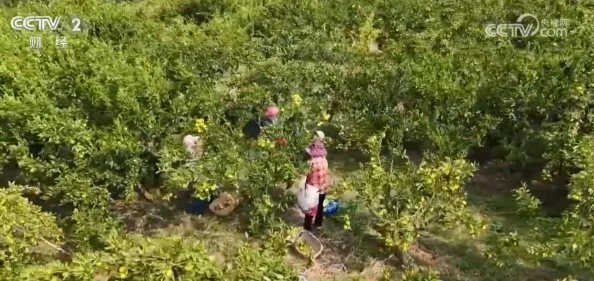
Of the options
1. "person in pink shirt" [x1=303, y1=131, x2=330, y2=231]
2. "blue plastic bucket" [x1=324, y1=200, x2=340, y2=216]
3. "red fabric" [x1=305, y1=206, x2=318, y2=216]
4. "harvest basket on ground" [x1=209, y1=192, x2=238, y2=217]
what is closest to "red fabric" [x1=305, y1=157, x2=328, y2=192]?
"person in pink shirt" [x1=303, y1=131, x2=330, y2=231]

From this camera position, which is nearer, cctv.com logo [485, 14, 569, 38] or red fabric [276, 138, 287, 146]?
red fabric [276, 138, 287, 146]

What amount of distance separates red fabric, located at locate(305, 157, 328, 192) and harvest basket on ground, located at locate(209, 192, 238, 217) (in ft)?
2.84

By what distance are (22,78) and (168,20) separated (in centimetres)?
410

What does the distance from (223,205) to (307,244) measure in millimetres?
1012

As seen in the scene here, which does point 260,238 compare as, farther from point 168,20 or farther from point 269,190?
point 168,20

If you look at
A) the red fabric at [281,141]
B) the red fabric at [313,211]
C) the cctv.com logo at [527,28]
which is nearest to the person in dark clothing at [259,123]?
the red fabric at [281,141]

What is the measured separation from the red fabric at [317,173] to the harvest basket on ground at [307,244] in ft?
1.45

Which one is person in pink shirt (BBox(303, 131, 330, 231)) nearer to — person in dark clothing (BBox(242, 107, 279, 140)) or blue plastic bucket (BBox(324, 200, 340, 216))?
blue plastic bucket (BBox(324, 200, 340, 216))

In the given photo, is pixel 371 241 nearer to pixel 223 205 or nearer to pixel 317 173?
pixel 317 173

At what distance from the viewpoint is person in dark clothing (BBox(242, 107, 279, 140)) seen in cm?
620

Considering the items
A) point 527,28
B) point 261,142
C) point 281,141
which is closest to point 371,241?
point 281,141

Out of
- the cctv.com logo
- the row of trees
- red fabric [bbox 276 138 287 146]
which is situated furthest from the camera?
the cctv.com logo

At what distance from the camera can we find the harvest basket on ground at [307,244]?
5160mm

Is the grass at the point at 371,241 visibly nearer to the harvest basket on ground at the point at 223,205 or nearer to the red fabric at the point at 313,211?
the harvest basket on ground at the point at 223,205
